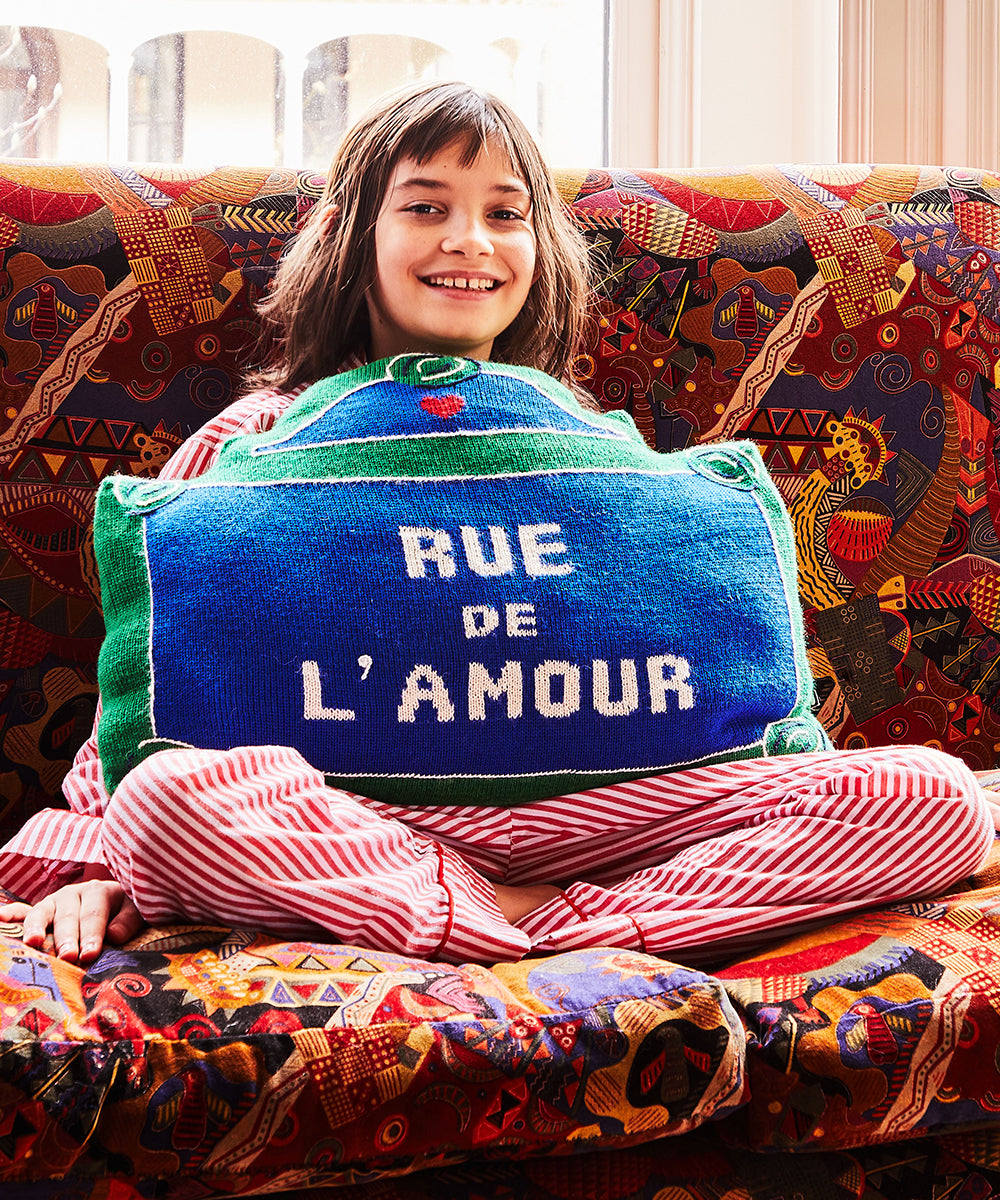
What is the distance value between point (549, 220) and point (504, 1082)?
2.77ft

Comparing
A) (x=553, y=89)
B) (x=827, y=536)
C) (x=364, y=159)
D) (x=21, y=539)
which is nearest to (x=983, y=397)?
(x=827, y=536)

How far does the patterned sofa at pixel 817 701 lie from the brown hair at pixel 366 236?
0.14 ft

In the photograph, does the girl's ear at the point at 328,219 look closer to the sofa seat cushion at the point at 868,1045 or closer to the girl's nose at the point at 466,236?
the girl's nose at the point at 466,236

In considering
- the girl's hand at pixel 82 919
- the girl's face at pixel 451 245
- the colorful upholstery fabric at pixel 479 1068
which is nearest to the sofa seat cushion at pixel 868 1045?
the colorful upholstery fabric at pixel 479 1068

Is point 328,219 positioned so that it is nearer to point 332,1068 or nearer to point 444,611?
point 444,611

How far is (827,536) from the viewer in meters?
1.23

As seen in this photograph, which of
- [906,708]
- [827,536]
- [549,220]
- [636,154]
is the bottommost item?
[906,708]

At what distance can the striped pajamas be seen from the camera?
0.71m

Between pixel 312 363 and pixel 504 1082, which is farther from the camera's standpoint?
pixel 312 363

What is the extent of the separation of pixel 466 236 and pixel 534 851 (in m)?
0.56

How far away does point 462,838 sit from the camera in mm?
844

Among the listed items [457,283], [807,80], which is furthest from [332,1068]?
[807,80]

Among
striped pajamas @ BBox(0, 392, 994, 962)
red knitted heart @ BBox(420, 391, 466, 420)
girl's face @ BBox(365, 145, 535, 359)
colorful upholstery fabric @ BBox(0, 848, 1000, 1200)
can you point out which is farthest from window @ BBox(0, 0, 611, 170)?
colorful upholstery fabric @ BBox(0, 848, 1000, 1200)

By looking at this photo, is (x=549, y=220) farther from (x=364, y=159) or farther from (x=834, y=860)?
(x=834, y=860)
